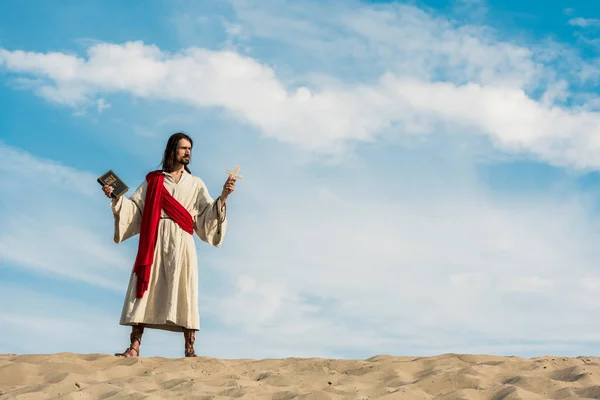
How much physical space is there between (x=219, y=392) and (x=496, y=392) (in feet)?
7.45

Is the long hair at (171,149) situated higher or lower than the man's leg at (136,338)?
higher

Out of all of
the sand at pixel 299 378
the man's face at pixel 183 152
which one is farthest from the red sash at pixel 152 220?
the sand at pixel 299 378

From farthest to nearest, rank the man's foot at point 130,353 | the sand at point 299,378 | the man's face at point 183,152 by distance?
the man's face at point 183,152, the man's foot at point 130,353, the sand at point 299,378

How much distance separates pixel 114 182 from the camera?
8438 millimetres

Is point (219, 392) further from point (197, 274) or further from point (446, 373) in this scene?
point (197, 274)

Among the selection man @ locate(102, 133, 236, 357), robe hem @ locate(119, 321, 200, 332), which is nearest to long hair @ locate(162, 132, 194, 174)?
man @ locate(102, 133, 236, 357)

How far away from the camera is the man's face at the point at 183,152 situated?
347 inches

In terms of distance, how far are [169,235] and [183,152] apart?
3.31 feet

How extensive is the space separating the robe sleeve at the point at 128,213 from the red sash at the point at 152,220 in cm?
17

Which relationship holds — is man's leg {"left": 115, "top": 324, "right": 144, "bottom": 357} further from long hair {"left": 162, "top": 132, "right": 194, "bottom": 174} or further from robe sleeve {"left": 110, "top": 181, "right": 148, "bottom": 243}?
long hair {"left": 162, "top": 132, "right": 194, "bottom": 174}

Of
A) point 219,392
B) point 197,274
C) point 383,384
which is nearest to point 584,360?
point 383,384

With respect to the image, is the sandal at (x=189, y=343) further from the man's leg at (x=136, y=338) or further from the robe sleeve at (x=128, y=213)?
the robe sleeve at (x=128, y=213)

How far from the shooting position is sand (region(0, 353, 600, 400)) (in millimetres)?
6113

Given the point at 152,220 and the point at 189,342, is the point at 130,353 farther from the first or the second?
the point at 152,220
